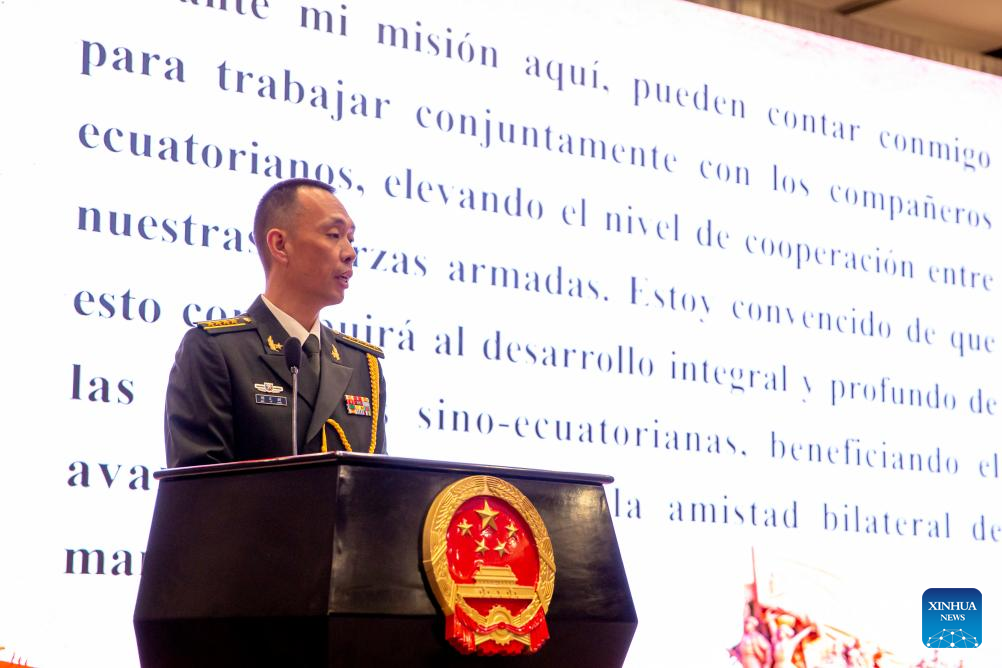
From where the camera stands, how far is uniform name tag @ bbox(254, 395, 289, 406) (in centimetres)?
189

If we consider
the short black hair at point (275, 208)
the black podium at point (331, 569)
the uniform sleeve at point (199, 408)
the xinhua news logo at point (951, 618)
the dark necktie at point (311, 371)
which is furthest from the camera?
the xinhua news logo at point (951, 618)

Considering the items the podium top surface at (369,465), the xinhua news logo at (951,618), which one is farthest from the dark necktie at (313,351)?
the xinhua news logo at (951,618)

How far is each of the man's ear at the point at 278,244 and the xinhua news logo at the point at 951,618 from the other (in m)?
3.36

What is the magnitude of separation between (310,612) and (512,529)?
0.25 m

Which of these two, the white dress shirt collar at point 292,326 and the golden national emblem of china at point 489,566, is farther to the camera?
the white dress shirt collar at point 292,326

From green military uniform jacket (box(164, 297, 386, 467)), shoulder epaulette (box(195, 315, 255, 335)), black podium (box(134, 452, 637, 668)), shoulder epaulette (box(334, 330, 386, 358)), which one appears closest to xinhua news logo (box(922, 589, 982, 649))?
shoulder epaulette (box(334, 330, 386, 358))

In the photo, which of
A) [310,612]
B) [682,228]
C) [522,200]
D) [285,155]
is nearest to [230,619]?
[310,612]

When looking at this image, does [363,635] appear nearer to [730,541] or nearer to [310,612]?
[310,612]

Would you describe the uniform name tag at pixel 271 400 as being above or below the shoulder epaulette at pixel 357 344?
below

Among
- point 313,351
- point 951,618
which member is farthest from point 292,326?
point 951,618

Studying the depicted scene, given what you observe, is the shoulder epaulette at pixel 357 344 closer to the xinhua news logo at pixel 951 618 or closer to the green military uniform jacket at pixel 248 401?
the green military uniform jacket at pixel 248 401

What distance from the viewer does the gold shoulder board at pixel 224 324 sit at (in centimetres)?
194

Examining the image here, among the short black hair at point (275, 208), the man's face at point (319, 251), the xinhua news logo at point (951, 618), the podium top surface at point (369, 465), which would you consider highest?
the short black hair at point (275, 208)

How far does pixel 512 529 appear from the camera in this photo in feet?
4.96
